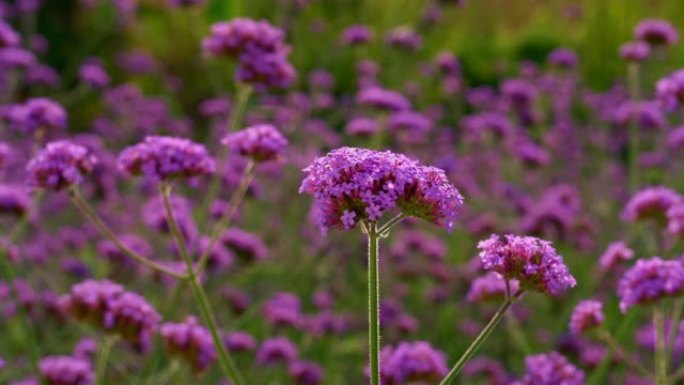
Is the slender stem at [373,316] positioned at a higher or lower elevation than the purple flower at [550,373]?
lower

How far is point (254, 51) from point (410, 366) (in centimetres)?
147

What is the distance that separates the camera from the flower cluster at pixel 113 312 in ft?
9.86

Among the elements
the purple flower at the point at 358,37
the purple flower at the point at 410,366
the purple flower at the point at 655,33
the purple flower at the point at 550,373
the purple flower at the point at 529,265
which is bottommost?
the purple flower at the point at 529,265

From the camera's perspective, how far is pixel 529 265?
1.99 m

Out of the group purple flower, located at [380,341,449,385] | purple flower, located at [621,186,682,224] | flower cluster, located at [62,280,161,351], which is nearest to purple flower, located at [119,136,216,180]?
flower cluster, located at [62,280,161,351]

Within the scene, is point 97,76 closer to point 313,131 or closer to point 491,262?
point 313,131

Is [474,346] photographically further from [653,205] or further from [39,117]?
[39,117]

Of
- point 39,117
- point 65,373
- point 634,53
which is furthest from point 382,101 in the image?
point 65,373

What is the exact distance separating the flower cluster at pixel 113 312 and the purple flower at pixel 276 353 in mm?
1640

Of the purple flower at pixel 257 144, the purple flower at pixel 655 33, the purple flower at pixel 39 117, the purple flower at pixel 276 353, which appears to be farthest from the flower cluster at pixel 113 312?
the purple flower at pixel 655 33

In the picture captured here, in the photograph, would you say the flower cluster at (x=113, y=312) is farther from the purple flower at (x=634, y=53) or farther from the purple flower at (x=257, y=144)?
the purple flower at (x=634, y=53)

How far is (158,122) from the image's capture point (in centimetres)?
850

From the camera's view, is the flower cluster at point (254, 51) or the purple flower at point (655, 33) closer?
the flower cluster at point (254, 51)

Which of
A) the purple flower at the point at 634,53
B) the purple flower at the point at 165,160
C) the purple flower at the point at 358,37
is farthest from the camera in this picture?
the purple flower at the point at 358,37
